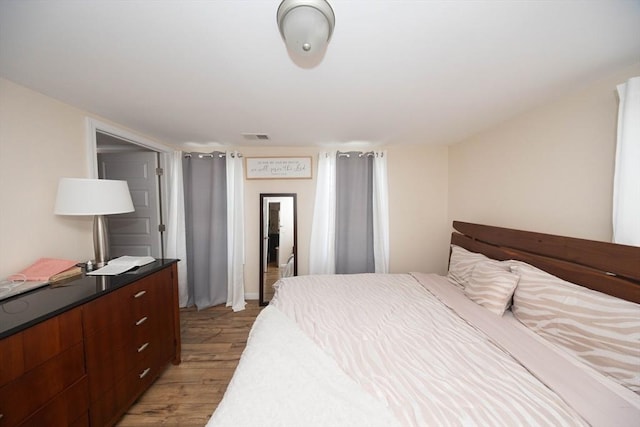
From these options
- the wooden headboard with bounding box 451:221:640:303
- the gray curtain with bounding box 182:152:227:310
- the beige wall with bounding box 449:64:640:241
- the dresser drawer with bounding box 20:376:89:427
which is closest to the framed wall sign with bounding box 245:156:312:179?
the gray curtain with bounding box 182:152:227:310

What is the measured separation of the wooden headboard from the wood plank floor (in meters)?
2.56

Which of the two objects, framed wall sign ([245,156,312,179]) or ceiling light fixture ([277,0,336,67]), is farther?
framed wall sign ([245,156,312,179])

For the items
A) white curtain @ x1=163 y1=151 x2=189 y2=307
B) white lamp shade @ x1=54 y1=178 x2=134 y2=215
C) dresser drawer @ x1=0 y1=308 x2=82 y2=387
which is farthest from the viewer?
white curtain @ x1=163 y1=151 x2=189 y2=307

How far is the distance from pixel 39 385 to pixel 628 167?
126 inches

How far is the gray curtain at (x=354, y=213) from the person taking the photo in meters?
2.87

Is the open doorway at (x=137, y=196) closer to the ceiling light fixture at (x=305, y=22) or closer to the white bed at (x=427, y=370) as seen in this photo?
the white bed at (x=427, y=370)

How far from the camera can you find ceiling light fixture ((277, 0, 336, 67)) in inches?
30.4

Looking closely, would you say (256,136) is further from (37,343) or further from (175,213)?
(37,343)

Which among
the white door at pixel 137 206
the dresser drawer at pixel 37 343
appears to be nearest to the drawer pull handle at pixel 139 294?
the dresser drawer at pixel 37 343

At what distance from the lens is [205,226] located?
9.45 feet

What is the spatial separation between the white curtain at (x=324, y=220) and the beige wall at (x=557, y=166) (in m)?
1.77

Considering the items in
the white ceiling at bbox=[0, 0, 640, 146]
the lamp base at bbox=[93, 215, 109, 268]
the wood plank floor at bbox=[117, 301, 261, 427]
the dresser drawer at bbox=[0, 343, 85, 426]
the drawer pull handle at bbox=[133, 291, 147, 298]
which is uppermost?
the white ceiling at bbox=[0, 0, 640, 146]

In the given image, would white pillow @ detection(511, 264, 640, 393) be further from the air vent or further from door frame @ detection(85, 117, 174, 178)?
door frame @ detection(85, 117, 174, 178)

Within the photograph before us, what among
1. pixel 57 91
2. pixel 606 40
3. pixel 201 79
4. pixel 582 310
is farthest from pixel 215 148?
pixel 582 310
